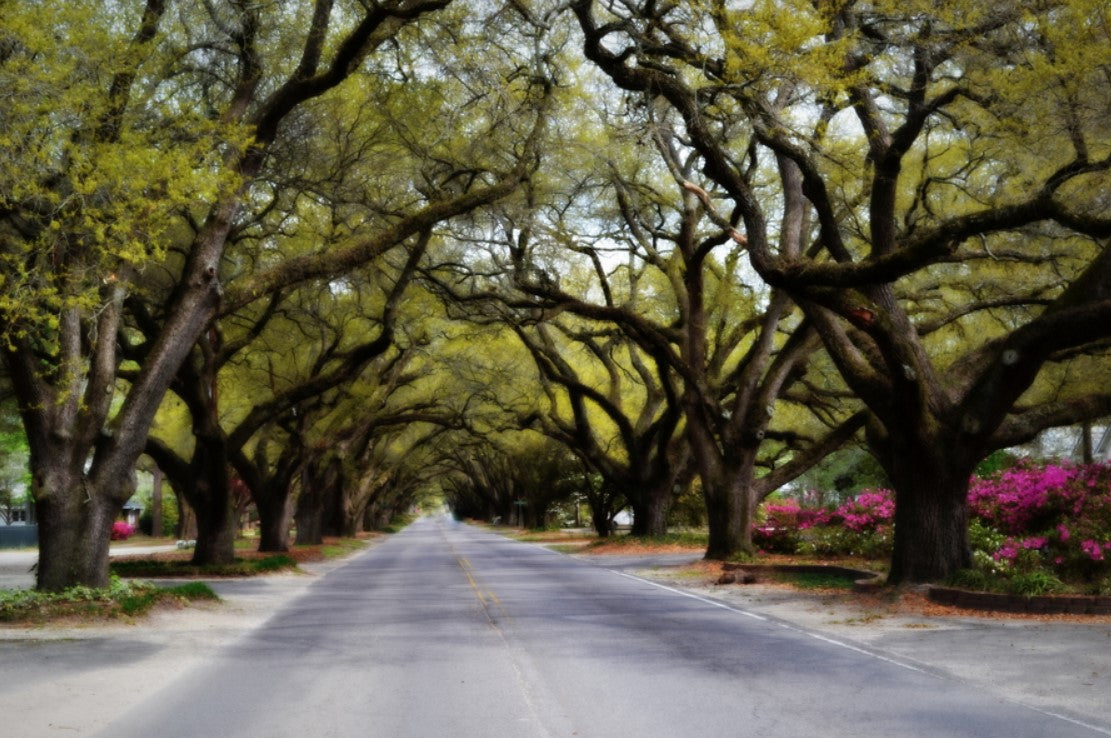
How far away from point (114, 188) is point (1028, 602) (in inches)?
489

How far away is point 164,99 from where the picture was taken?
16438 mm

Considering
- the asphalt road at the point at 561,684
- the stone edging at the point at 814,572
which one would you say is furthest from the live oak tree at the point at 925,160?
the asphalt road at the point at 561,684

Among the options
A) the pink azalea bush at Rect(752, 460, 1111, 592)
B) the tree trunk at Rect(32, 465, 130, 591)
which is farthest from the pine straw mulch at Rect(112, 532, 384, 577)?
the pink azalea bush at Rect(752, 460, 1111, 592)

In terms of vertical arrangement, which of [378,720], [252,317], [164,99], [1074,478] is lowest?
[378,720]

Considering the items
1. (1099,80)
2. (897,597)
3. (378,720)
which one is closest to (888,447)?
(897,597)

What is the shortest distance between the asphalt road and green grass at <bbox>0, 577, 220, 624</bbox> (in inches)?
A: 71.8

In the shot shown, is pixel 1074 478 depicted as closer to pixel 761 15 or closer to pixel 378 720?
pixel 761 15

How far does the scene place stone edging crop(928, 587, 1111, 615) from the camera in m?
13.3

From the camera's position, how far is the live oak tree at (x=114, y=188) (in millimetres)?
12062

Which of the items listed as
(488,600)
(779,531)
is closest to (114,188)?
(488,600)

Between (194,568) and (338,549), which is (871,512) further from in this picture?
(338,549)

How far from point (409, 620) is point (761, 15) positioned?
9123 mm

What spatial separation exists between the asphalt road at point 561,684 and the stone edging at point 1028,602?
2.83 metres

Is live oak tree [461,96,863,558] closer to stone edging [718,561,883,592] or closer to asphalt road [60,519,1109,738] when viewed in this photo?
stone edging [718,561,883,592]
